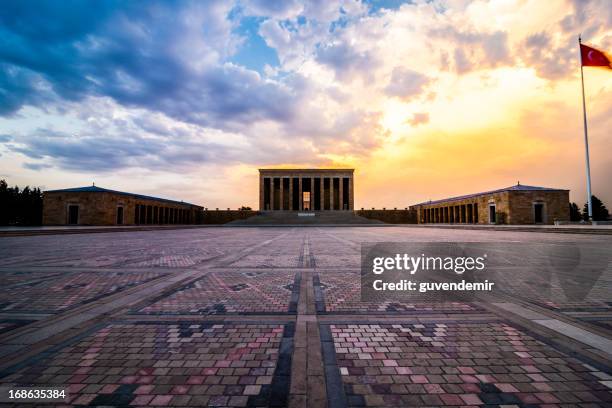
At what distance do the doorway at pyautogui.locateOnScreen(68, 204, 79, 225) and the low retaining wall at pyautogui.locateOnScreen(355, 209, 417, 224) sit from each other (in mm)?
48952

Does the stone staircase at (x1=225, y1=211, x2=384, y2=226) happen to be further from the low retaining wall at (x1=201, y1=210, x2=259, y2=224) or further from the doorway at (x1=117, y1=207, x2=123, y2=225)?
the doorway at (x1=117, y1=207, x2=123, y2=225)

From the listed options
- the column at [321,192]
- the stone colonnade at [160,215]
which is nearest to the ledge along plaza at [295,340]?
the stone colonnade at [160,215]

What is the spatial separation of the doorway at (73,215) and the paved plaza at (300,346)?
41914 mm

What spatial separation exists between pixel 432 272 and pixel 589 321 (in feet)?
11.9

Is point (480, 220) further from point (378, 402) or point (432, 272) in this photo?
point (378, 402)

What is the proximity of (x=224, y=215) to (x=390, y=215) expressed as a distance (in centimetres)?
3746

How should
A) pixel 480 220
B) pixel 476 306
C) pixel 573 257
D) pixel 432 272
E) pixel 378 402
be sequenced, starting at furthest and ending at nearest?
1. pixel 480 220
2. pixel 573 257
3. pixel 432 272
4. pixel 476 306
5. pixel 378 402

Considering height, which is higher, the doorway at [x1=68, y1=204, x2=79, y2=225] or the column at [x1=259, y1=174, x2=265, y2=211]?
the column at [x1=259, y1=174, x2=265, y2=211]

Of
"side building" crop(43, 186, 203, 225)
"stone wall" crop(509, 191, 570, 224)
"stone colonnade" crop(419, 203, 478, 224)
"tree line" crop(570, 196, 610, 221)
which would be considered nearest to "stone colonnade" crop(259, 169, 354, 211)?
"stone colonnade" crop(419, 203, 478, 224)

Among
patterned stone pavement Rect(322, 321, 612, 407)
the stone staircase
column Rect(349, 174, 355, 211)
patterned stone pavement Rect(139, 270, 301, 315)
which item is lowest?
patterned stone pavement Rect(322, 321, 612, 407)

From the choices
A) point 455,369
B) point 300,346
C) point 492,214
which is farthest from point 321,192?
point 455,369

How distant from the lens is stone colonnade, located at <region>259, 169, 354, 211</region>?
61.7 meters

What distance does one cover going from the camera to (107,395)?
7.57 feet

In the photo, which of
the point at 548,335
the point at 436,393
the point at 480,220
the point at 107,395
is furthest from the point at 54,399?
the point at 480,220
